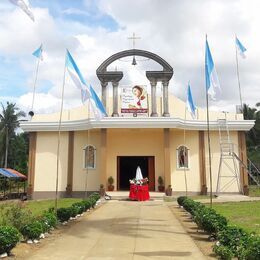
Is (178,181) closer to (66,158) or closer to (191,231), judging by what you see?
(66,158)

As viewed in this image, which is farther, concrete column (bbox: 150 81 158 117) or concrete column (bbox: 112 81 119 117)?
concrete column (bbox: 112 81 119 117)

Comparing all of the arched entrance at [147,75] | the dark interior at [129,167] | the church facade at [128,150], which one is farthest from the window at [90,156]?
the dark interior at [129,167]

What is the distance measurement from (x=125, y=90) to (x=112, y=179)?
20.6 ft

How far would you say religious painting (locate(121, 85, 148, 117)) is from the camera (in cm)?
2509

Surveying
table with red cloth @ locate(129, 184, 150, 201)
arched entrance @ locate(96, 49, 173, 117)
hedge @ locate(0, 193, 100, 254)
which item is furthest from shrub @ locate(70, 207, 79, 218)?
arched entrance @ locate(96, 49, 173, 117)

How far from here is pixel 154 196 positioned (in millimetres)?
22141

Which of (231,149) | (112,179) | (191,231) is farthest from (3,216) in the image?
(231,149)

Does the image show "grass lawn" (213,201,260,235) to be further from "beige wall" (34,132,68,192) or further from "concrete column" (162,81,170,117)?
"beige wall" (34,132,68,192)

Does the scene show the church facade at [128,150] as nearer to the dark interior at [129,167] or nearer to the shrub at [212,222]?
the dark interior at [129,167]

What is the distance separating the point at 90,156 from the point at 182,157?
641 centimetres

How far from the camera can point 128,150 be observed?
25.5 metres

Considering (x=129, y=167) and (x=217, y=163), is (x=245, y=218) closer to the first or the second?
(x=217, y=163)

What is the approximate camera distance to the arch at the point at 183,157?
80.9 ft

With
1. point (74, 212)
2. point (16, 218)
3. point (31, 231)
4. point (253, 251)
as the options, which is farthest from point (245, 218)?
point (16, 218)
